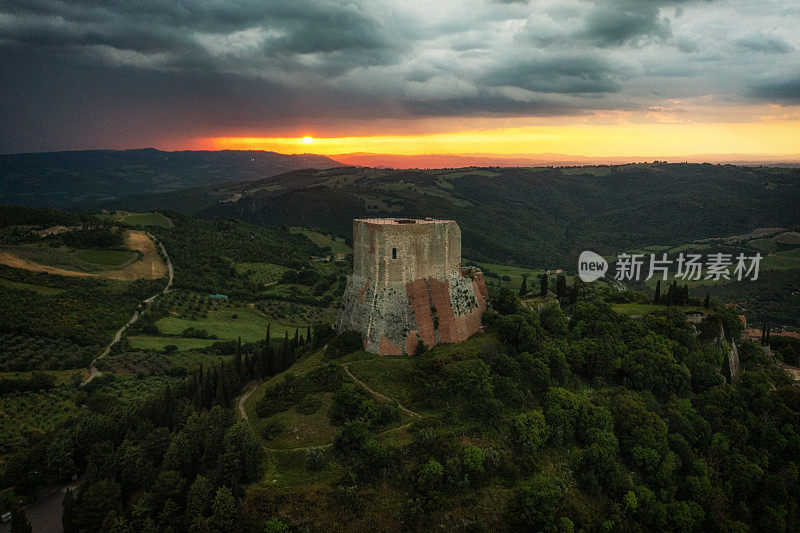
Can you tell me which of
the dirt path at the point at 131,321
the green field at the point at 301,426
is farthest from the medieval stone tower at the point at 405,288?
the dirt path at the point at 131,321

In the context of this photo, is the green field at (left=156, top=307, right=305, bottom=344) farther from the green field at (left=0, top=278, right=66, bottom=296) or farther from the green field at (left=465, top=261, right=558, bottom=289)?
the green field at (left=465, top=261, right=558, bottom=289)

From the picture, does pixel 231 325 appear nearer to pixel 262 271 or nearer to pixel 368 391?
pixel 262 271

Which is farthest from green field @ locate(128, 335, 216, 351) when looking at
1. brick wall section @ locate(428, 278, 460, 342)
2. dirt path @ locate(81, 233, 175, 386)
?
brick wall section @ locate(428, 278, 460, 342)

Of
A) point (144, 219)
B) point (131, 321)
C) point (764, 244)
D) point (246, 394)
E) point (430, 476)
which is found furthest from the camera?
point (764, 244)

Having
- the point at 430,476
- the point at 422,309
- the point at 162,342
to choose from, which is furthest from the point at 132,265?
the point at 430,476

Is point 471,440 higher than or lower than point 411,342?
lower

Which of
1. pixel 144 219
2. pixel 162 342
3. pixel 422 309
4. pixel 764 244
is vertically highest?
pixel 144 219

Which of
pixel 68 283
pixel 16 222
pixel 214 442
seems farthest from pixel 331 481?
pixel 16 222
